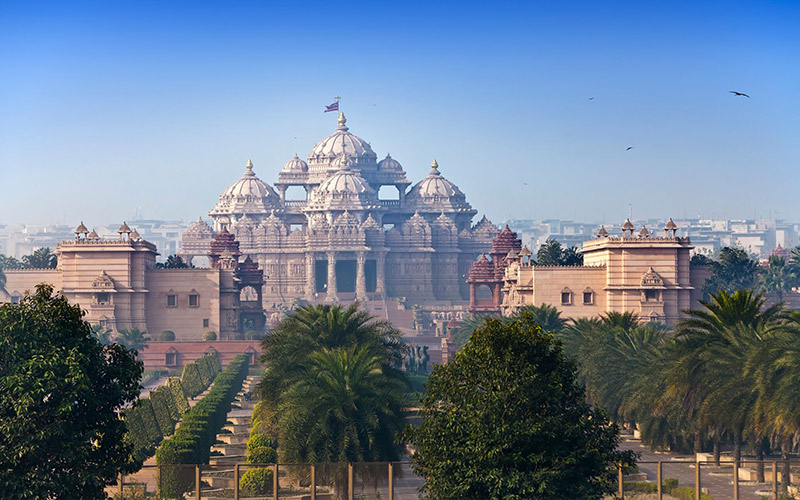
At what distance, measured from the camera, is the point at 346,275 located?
604ft

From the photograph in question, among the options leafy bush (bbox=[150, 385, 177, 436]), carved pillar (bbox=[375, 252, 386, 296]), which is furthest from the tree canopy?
leafy bush (bbox=[150, 385, 177, 436])

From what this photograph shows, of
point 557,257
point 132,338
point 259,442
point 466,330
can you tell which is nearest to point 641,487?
point 259,442

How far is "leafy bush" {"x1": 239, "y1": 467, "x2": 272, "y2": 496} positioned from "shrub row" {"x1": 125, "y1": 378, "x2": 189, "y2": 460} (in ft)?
19.7

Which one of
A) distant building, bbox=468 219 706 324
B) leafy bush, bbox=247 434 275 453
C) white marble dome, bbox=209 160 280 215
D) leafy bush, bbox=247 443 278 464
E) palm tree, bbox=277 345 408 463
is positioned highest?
white marble dome, bbox=209 160 280 215

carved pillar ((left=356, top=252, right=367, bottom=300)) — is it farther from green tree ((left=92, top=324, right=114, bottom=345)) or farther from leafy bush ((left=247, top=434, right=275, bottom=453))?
leafy bush ((left=247, top=434, right=275, bottom=453))

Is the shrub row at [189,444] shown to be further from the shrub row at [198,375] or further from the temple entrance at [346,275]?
the temple entrance at [346,275]

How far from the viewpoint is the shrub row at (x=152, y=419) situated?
49469 millimetres

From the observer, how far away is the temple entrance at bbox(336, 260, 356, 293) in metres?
183

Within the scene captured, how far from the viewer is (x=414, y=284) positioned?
593ft

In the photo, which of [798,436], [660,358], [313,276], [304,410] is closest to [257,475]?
[304,410]

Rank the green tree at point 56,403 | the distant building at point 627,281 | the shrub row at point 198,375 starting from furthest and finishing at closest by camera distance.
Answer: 1. the distant building at point 627,281
2. the shrub row at point 198,375
3. the green tree at point 56,403

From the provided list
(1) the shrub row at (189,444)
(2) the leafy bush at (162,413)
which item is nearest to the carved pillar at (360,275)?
(1) the shrub row at (189,444)

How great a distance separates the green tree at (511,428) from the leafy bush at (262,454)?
49.8ft

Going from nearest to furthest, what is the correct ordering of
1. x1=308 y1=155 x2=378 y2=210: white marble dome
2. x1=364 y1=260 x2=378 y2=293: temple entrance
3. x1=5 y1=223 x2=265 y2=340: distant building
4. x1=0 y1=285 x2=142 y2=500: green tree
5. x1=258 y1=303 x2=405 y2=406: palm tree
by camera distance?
x1=0 y1=285 x2=142 y2=500: green tree
x1=258 y1=303 x2=405 y2=406: palm tree
x1=5 y1=223 x2=265 y2=340: distant building
x1=364 y1=260 x2=378 y2=293: temple entrance
x1=308 y1=155 x2=378 y2=210: white marble dome
